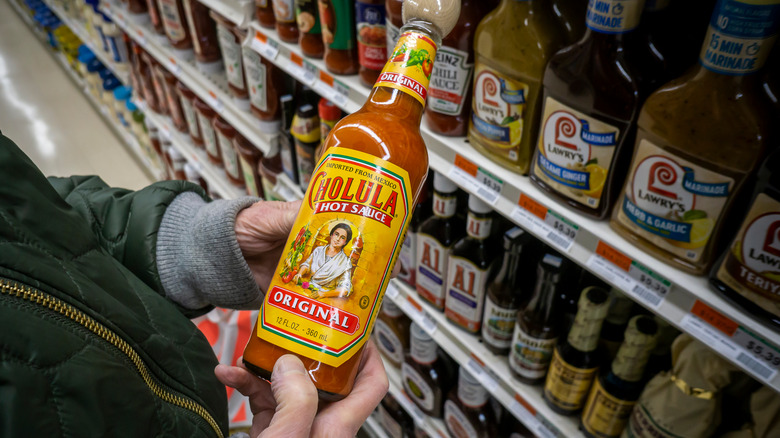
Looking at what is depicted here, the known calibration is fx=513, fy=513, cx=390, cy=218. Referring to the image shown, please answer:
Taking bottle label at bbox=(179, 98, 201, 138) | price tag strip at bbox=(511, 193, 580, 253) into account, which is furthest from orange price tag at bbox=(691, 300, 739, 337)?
bottle label at bbox=(179, 98, 201, 138)

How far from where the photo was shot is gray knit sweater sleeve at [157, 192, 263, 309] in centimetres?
98

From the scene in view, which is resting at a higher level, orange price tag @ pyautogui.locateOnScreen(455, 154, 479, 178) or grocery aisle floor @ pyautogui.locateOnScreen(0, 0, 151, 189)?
orange price tag @ pyautogui.locateOnScreen(455, 154, 479, 178)

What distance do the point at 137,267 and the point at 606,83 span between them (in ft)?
2.97

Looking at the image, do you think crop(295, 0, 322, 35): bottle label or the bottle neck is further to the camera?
crop(295, 0, 322, 35): bottle label

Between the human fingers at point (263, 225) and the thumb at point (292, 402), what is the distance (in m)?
0.41

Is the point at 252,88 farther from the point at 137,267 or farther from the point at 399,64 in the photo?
the point at 399,64

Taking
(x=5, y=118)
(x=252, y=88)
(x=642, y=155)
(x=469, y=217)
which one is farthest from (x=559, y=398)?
(x=5, y=118)

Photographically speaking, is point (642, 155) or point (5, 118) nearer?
point (642, 155)

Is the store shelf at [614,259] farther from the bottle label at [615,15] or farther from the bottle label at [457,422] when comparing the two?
the bottle label at [457,422]

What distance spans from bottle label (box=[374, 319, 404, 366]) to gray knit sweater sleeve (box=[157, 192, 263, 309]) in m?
0.71

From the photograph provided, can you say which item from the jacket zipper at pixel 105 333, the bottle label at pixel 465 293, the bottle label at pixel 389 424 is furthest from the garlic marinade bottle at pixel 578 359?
the bottle label at pixel 389 424

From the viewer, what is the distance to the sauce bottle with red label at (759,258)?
654mm

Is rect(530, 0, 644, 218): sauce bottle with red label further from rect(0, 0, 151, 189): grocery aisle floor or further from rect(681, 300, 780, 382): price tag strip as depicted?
rect(0, 0, 151, 189): grocery aisle floor

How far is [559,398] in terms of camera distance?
1137 mm
